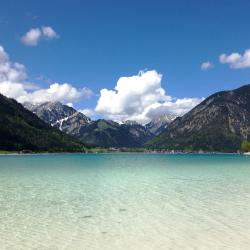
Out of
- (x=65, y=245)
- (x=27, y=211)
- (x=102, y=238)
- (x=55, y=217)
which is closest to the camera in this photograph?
(x=65, y=245)

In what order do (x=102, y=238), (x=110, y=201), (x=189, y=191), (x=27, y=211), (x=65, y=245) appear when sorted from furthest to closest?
1. (x=189, y=191)
2. (x=110, y=201)
3. (x=27, y=211)
4. (x=102, y=238)
5. (x=65, y=245)

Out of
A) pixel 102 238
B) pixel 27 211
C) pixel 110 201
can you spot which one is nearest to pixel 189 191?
pixel 110 201

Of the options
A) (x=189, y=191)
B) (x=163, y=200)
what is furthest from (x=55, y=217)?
(x=189, y=191)

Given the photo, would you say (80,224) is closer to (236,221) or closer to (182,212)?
(182,212)

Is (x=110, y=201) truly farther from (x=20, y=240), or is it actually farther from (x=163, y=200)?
(x=20, y=240)

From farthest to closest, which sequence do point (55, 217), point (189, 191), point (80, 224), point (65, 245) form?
point (189, 191) → point (55, 217) → point (80, 224) → point (65, 245)

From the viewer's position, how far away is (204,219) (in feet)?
88.0

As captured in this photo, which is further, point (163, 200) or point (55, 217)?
point (163, 200)

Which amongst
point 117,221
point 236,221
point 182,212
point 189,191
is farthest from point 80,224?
point 189,191

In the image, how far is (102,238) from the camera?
21.9 m

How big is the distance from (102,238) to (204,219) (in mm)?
8455

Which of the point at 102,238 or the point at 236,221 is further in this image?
the point at 236,221

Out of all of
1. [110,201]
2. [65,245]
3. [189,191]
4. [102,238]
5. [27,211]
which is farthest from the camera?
[189,191]

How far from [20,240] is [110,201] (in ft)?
50.3
